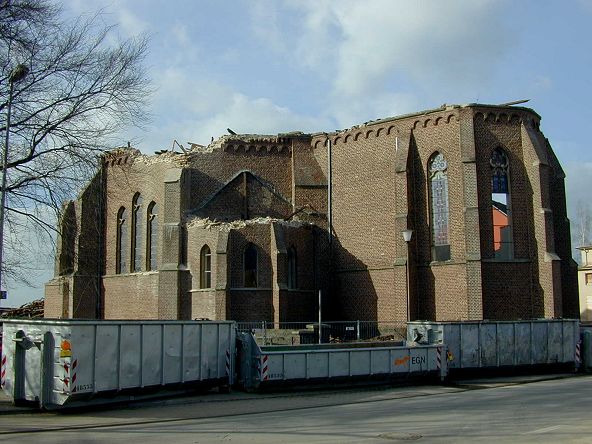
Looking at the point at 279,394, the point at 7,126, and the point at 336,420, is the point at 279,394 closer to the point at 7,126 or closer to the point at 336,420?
the point at 336,420

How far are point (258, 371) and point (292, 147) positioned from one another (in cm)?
2194

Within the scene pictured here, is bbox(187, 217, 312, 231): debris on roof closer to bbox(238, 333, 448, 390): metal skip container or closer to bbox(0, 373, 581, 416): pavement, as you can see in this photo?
bbox(238, 333, 448, 390): metal skip container

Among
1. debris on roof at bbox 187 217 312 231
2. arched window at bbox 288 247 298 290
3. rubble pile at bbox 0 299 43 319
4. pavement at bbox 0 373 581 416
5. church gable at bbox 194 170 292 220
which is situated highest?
church gable at bbox 194 170 292 220

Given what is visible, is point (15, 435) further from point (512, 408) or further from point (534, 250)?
point (534, 250)

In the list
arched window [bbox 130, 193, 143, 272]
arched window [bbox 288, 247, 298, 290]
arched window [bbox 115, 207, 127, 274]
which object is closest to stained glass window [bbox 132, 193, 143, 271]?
arched window [bbox 130, 193, 143, 272]

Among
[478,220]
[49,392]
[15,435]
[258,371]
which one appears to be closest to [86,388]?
[49,392]

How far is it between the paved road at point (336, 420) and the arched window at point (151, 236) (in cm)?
2121

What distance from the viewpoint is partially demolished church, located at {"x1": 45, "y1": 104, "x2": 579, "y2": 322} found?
32.2 m

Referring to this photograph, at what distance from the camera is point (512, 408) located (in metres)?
14.8

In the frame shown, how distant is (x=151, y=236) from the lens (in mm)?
38781

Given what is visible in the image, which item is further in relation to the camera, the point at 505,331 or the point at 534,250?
the point at 534,250

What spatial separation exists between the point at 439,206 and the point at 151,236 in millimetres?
15440

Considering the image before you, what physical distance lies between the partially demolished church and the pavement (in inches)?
302

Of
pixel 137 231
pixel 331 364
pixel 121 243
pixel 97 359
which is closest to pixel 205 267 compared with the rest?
pixel 137 231
